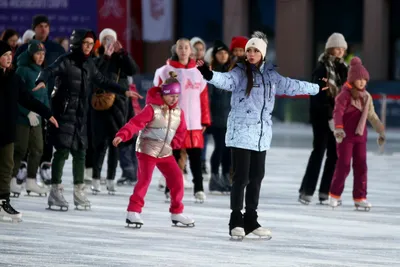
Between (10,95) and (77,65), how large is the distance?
1310 mm

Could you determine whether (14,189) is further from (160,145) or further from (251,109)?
(251,109)

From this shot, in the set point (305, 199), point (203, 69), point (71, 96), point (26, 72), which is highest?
point (203, 69)

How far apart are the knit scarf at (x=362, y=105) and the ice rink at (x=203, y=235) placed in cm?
88

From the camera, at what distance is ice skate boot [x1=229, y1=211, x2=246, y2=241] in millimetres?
11102

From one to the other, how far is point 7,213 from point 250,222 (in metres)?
2.40

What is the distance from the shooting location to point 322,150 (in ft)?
47.4

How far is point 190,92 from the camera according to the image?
14.4 m

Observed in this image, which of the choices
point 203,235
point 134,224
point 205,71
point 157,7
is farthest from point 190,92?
point 157,7

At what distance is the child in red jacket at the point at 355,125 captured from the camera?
1373 centimetres

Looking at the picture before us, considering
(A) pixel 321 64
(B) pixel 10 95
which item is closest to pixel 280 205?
(A) pixel 321 64

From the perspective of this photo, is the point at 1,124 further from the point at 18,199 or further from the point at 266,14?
the point at 266,14

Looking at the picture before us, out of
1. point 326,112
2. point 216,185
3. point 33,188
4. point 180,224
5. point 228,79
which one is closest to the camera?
point 228,79

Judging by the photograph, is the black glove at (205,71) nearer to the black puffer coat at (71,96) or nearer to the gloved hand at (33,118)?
the black puffer coat at (71,96)

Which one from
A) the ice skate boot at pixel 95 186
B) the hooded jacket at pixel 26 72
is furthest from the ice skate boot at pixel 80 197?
the ice skate boot at pixel 95 186
